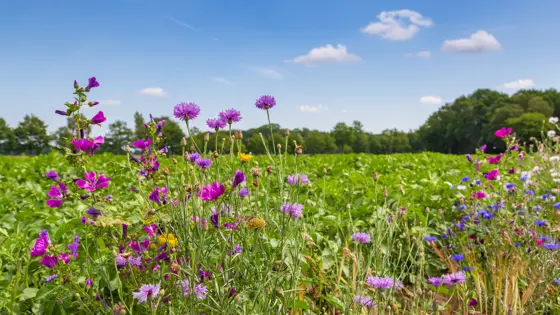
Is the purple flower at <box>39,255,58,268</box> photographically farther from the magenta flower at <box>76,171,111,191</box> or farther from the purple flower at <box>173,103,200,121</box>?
the purple flower at <box>173,103,200,121</box>

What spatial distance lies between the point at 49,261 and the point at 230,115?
0.90 meters

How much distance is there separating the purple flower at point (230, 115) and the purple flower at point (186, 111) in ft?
0.39

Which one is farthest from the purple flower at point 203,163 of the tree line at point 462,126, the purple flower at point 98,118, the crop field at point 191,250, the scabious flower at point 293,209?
the tree line at point 462,126

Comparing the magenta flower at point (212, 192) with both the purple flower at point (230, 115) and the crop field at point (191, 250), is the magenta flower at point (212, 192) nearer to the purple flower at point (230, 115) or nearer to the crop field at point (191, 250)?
the crop field at point (191, 250)

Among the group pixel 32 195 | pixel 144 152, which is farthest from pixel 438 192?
pixel 32 195

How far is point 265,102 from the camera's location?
1844 mm

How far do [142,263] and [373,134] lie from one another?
314ft

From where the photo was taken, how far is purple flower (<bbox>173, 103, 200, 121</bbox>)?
5.50 ft

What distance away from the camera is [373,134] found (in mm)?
95000

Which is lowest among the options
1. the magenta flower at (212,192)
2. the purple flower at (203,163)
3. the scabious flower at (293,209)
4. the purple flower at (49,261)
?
the purple flower at (49,261)

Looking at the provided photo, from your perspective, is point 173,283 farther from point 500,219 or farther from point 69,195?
point 500,219

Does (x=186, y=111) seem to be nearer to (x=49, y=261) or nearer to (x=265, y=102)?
(x=265, y=102)

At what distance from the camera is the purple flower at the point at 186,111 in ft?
5.50

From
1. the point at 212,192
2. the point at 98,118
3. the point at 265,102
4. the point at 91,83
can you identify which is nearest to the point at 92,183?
the point at 98,118
